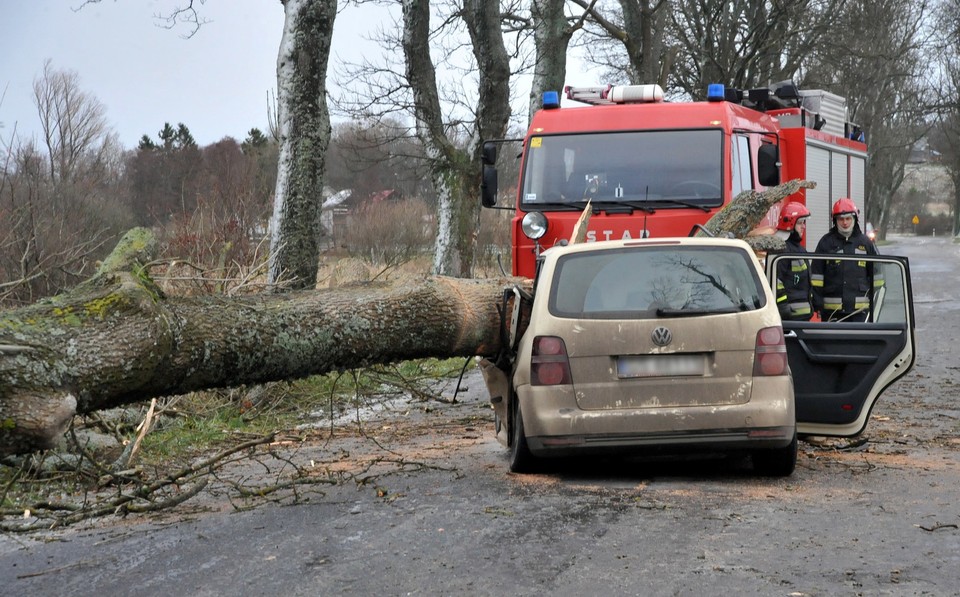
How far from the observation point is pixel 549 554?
4969 mm

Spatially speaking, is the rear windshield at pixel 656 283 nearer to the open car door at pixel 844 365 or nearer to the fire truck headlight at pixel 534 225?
the open car door at pixel 844 365

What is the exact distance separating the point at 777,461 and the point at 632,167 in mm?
4629

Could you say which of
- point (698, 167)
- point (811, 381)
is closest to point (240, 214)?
point (698, 167)

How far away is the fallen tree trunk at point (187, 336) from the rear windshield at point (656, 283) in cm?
68

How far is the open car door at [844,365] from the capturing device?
7473mm

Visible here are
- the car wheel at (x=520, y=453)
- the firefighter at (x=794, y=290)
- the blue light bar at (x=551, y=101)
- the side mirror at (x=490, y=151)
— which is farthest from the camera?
the blue light bar at (x=551, y=101)

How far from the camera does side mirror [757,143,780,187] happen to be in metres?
11.4

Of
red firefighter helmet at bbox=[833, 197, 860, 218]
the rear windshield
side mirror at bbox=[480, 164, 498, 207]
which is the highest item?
side mirror at bbox=[480, 164, 498, 207]

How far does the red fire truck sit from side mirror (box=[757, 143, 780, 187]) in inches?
0.4

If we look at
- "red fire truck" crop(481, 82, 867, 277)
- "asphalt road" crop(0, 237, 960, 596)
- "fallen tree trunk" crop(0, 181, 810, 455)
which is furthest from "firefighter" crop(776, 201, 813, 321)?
"fallen tree trunk" crop(0, 181, 810, 455)

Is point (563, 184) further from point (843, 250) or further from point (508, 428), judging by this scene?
point (508, 428)

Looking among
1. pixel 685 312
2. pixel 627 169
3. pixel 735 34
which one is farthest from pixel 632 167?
pixel 735 34

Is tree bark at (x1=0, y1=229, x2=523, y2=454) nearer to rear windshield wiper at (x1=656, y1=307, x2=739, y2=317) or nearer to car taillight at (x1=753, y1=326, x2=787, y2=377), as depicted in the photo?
rear windshield wiper at (x1=656, y1=307, x2=739, y2=317)

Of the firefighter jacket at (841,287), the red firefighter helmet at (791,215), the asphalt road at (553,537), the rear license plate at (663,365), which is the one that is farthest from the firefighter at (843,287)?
the rear license plate at (663,365)
